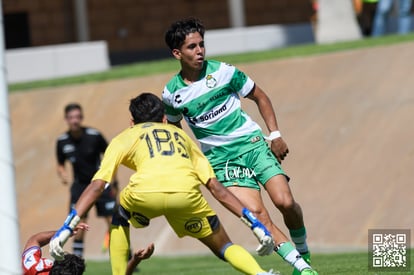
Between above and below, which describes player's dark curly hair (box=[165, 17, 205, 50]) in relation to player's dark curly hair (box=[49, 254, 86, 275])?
above

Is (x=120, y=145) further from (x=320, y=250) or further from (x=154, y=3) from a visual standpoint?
(x=154, y=3)

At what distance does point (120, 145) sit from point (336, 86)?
13.9 meters

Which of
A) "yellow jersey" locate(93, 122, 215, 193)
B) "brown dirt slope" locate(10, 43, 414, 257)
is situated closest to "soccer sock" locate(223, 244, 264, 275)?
"yellow jersey" locate(93, 122, 215, 193)

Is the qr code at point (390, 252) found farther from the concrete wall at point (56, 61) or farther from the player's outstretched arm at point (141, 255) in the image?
the concrete wall at point (56, 61)

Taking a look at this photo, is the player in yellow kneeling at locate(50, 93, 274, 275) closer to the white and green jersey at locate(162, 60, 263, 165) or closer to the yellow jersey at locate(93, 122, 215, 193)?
the yellow jersey at locate(93, 122, 215, 193)

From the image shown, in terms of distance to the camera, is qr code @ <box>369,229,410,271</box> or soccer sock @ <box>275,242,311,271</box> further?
qr code @ <box>369,229,410,271</box>

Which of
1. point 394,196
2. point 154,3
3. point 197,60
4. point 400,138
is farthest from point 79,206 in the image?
point 154,3

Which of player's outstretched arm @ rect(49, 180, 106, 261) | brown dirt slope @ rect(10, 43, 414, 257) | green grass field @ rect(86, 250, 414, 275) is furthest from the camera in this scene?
brown dirt slope @ rect(10, 43, 414, 257)

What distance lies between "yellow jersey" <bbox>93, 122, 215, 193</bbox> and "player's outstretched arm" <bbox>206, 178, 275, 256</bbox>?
113 millimetres

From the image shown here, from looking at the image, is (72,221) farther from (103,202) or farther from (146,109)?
(103,202)

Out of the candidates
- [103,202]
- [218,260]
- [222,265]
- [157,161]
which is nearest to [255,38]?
[103,202]

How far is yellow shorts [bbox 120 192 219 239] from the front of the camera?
31.0 ft

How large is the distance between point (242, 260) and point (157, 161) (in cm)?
98

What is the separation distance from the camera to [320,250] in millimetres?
18312
